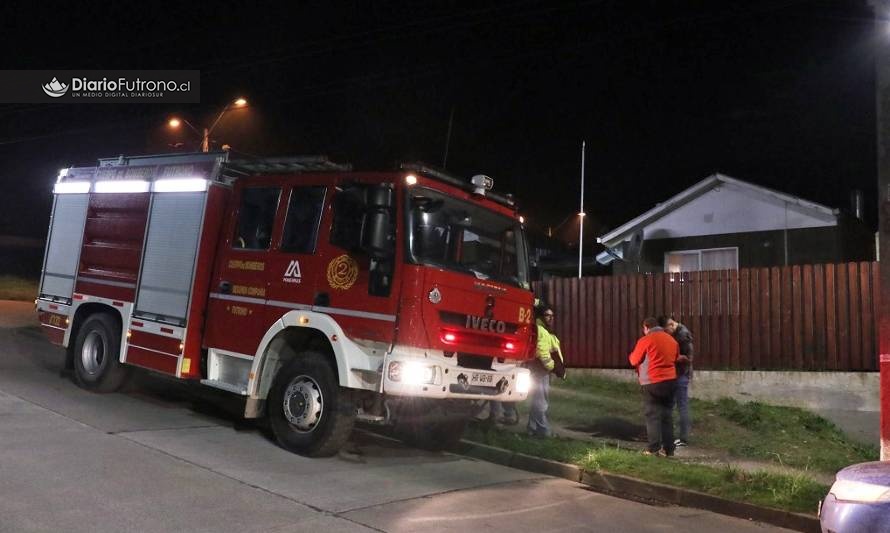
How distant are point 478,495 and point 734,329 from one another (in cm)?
743

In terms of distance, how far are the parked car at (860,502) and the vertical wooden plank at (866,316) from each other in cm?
735

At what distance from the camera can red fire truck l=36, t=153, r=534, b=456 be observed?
664 centimetres

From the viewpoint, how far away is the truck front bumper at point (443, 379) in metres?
6.38

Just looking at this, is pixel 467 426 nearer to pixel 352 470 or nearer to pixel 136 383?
pixel 352 470

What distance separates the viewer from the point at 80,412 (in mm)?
8133

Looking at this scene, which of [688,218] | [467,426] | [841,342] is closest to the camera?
[467,426]

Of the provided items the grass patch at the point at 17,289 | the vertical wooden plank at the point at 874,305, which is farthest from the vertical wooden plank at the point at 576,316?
the grass patch at the point at 17,289

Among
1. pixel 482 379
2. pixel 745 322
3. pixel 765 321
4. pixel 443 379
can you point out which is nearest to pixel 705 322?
pixel 745 322

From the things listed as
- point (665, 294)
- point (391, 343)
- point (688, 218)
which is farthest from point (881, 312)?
point (688, 218)

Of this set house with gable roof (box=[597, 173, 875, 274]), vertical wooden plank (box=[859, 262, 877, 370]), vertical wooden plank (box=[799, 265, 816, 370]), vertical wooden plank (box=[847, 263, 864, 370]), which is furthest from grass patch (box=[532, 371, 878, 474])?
house with gable roof (box=[597, 173, 875, 274])

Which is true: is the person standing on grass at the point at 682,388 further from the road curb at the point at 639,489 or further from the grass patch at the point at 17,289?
the grass patch at the point at 17,289

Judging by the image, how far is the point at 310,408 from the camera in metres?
7.07

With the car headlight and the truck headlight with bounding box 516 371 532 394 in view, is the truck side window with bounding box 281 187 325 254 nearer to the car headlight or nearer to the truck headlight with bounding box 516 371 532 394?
the truck headlight with bounding box 516 371 532 394

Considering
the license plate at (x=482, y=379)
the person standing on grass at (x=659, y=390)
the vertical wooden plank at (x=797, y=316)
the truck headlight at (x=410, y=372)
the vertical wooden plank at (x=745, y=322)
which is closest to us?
the truck headlight at (x=410, y=372)
